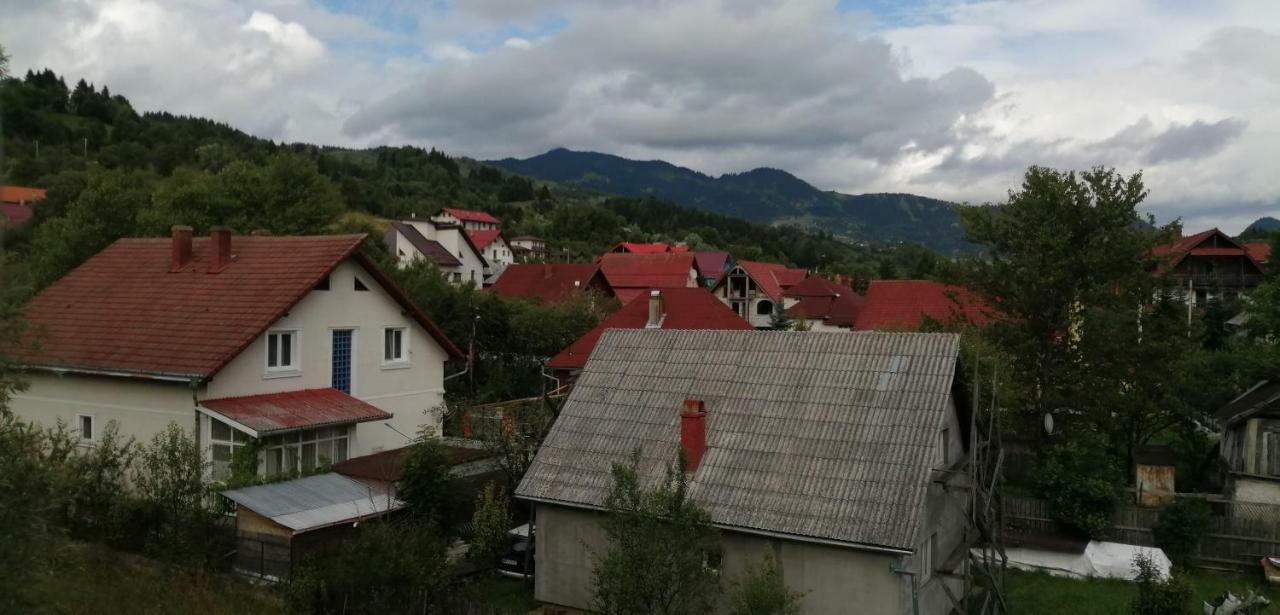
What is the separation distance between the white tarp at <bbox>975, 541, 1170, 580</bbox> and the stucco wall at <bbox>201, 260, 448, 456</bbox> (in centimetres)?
1759

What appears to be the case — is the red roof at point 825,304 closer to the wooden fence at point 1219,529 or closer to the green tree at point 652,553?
the wooden fence at point 1219,529

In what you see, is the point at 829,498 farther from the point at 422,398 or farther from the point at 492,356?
the point at 492,356

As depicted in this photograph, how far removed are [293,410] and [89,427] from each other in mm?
6081

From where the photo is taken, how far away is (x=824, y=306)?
2869 inches

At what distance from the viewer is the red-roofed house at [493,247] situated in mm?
111062

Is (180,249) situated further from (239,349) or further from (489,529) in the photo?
(489,529)

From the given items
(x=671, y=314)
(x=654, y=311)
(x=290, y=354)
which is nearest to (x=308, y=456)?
(x=290, y=354)

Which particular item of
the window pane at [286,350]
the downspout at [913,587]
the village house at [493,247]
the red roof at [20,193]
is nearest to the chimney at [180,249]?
the window pane at [286,350]

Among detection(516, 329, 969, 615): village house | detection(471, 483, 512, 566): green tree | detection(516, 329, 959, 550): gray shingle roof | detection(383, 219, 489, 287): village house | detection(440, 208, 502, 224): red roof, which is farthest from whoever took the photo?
detection(440, 208, 502, 224): red roof

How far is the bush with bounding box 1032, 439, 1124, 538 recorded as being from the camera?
2064 centimetres

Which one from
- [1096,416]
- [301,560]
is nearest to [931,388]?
[301,560]

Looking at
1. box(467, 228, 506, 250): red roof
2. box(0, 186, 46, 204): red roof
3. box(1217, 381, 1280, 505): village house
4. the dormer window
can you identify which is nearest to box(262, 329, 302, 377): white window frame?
the dormer window

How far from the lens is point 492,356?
1688 inches

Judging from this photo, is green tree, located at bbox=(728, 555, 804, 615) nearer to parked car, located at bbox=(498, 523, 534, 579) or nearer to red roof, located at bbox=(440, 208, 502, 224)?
parked car, located at bbox=(498, 523, 534, 579)
